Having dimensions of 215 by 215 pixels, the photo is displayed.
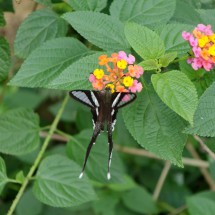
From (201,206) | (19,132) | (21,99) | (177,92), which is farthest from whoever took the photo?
(21,99)

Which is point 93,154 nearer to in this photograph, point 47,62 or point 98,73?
point 47,62

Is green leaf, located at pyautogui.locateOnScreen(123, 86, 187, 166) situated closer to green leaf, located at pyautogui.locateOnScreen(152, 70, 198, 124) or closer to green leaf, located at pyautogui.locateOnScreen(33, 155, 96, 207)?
green leaf, located at pyautogui.locateOnScreen(152, 70, 198, 124)

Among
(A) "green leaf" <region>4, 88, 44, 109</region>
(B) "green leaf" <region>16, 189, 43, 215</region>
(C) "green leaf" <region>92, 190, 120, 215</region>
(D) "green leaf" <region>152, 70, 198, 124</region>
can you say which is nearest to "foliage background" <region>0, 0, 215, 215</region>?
(D) "green leaf" <region>152, 70, 198, 124</region>

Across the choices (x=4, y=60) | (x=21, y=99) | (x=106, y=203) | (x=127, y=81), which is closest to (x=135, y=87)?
(x=127, y=81)

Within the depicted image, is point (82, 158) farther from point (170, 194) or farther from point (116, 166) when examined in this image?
point (170, 194)

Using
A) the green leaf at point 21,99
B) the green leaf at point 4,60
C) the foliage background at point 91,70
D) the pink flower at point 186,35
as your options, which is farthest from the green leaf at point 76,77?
the green leaf at point 21,99
